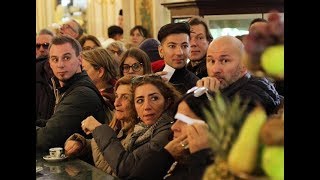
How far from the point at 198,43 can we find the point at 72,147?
0.91 metres

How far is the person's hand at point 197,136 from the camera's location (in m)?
1.63

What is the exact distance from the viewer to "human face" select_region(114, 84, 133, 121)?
8.95ft

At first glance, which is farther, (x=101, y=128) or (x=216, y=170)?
(x=101, y=128)

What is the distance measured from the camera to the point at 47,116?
3.63 metres

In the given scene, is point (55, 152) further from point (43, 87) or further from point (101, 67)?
point (43, 87)

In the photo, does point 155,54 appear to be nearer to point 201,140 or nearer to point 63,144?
point 63,144

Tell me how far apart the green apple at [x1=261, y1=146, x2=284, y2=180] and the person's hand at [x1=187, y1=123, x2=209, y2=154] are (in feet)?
0.66

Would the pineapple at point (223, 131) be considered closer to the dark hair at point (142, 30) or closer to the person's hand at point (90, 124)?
the person's hand at point (90, 124)

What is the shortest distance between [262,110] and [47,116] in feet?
7.58

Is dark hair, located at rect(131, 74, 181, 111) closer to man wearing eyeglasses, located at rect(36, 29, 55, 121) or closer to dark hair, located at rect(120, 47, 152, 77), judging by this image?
dark hair, located at rect(120, 47, 152, 77)

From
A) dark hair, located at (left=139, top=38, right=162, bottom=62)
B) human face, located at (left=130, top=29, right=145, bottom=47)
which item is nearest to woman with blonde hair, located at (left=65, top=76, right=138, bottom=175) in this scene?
dark hair, located at (left=139, top=38, right=162, bottom=62)

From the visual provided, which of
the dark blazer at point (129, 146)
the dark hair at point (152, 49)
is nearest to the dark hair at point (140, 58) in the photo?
the dark blazer at point (129, 146)
